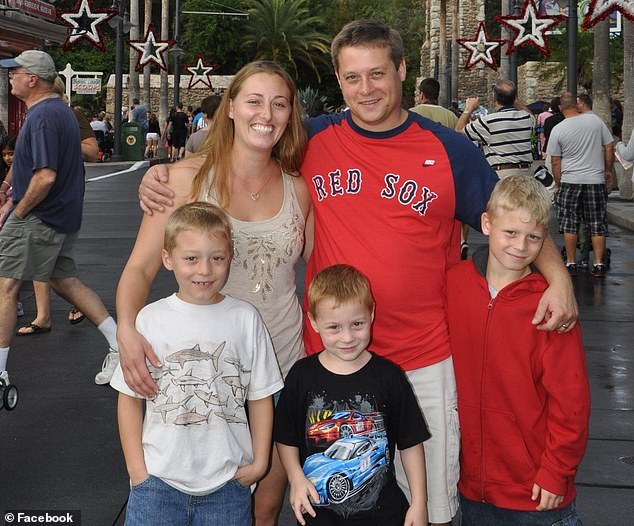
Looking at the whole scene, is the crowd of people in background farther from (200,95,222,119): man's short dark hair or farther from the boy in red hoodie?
(200,95,222,119): man's short dark hair

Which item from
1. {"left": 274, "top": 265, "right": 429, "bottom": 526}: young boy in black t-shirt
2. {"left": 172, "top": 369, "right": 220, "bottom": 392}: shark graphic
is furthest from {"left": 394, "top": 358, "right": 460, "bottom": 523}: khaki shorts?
{"left": 172, "top": 369, "right": 220, "bottom": 392}: shark graphic

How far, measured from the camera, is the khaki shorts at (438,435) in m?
3.50

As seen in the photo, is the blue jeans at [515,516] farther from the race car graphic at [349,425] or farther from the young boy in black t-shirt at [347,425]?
the race car graphic at [349,425]

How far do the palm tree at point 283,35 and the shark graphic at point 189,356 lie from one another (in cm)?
6421

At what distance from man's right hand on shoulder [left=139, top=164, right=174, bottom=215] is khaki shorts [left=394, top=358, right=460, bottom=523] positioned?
93 cm

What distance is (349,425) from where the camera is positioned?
3.23 m

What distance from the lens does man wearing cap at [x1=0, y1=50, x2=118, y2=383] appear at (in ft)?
22.1

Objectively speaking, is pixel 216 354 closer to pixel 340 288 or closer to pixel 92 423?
pixel 340 288

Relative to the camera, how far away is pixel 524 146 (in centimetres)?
1117

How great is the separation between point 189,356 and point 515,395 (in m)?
0.98

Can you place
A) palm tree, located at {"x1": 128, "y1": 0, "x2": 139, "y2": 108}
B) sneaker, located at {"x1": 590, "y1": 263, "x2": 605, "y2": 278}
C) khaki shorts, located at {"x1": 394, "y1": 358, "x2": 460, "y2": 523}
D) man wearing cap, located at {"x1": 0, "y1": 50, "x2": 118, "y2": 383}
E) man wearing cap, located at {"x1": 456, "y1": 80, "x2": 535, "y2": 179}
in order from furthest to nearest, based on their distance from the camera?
1. palm tree, located at {"x1": 128, "y1": 0, "x2": 139, "y2": 108}
2. sneaker, located at {"x1": 590, "y1": 263, "x2": 605, "y2": 278}
3. man wearing cap, located at {"x1": 456, "y1": 80, "x2": 535, "y2": 179}
4. man wearing cap, located at {"x1": 0, "y1": 50, "x2": 118, "y2": 383}
5. khaki shorts, located at {"x1": 394, "y1": 358, "x2": 460, "y2": 523}

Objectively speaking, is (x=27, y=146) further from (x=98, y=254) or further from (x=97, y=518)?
(x=98, y=254)

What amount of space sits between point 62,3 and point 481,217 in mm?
71389

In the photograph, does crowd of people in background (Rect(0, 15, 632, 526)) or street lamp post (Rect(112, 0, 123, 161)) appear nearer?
crowd of people in background (Rect(0, 15, 632, 526))
